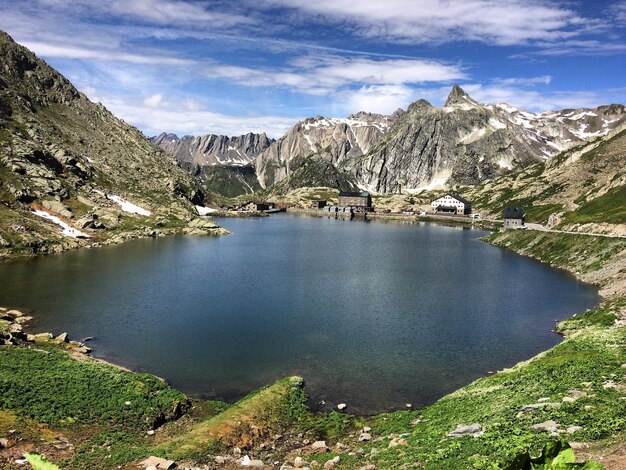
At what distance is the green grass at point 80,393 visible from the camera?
110ft

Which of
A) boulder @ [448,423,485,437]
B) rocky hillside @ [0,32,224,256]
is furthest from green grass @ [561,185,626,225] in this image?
rocky hillside @ [0,32,224,256]

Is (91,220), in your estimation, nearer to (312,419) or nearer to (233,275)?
(233,275)

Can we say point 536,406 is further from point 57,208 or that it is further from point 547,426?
point 57,208

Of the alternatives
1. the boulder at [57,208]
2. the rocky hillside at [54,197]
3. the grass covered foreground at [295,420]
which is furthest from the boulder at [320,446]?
the boulder at [57,208]

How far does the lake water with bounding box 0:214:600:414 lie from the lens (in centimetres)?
4603

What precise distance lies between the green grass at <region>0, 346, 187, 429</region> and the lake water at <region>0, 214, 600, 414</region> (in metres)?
5.07

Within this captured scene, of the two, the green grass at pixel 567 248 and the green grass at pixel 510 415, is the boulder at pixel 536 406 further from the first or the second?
the green grass at pixel 567 248

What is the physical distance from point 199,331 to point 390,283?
144 feet

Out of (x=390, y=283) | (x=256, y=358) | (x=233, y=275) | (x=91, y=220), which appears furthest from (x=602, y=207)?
(x=91, y=220)

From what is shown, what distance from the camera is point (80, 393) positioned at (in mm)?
36625

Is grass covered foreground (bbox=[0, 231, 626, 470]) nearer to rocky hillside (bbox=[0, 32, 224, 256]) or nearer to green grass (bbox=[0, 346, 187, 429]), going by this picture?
green grass (bbox=[0, 346, 187, 429])

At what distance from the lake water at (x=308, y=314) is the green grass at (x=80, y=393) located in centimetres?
507

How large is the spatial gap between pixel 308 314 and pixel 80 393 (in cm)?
3550

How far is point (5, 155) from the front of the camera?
486 ft
